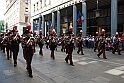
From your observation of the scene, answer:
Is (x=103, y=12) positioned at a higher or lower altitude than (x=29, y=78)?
higher

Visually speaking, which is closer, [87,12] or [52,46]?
[52,46]

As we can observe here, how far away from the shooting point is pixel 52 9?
3081 centimetres

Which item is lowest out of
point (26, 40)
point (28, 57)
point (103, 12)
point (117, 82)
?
point (117, 82)

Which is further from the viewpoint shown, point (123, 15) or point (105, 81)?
point (123, 15)

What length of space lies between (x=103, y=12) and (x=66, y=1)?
6.62 m

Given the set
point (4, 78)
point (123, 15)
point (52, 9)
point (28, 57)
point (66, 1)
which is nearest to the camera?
point (4, 78)

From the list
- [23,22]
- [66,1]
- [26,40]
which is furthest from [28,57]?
[23,22]

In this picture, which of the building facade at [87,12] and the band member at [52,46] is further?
the building facade at [87,12]

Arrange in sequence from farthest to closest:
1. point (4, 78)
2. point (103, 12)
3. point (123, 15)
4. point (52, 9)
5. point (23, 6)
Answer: point (23, 6), point (52, 9), point (103, 12), point (123, 15), point (4, 78)

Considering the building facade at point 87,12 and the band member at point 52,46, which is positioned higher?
the building facade at point 87,12

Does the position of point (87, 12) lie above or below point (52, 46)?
above

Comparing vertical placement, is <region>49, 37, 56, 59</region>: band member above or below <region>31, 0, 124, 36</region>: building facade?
below

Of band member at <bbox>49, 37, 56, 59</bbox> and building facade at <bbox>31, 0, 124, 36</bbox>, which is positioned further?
building facade at <bbox>31, 0, 124, 36</bbox>

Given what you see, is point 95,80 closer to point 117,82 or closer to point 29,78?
point 117,82
